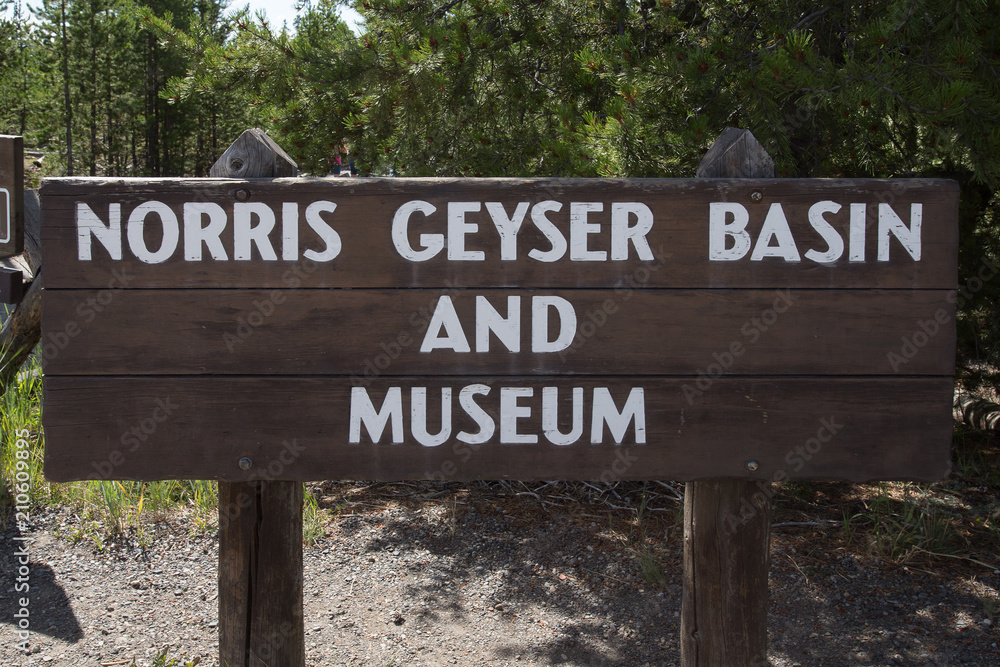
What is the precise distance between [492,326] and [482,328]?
0.02 m

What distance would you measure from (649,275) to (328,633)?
6.44ft

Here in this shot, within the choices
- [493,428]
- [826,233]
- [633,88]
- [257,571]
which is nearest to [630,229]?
[826,233]

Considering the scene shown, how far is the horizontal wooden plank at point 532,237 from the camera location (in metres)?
1.68

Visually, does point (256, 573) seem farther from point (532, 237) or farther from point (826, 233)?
point (826, 233)

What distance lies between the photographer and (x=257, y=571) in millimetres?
1990

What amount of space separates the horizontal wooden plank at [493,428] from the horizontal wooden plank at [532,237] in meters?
0.22

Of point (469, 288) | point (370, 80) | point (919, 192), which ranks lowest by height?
point (469, 288)

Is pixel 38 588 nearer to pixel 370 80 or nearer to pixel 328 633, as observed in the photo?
pixel 328 633

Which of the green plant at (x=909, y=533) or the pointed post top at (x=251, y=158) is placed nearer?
the pointed post top at (x=251, y=158)

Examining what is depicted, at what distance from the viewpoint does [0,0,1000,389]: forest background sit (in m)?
2.67

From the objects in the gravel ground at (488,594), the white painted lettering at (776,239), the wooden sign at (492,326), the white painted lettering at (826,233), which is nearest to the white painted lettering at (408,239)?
the wooden sign at (492,326)

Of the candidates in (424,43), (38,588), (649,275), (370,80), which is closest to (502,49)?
(424,43)

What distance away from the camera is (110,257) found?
167 centimetres

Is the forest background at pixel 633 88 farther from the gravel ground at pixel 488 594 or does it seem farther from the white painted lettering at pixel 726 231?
the gravel ground at pixel 488 594
